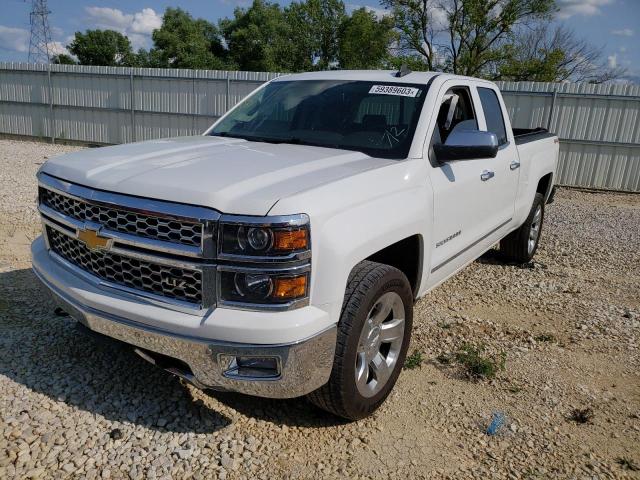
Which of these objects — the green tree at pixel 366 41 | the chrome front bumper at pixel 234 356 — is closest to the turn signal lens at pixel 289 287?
the chrome front bumper at pixel 234 356

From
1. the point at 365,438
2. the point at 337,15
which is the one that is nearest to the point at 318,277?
the point at 365,438

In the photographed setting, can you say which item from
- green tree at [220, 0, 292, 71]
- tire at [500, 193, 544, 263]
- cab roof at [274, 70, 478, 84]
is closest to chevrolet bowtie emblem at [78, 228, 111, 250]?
cab roof at [274, 70, 478, 84]

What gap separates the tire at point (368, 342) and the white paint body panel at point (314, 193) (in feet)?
0.44

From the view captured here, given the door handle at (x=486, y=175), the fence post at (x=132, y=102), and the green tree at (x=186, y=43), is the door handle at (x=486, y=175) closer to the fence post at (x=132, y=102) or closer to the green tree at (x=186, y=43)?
the fence post at (x=132, y=102)

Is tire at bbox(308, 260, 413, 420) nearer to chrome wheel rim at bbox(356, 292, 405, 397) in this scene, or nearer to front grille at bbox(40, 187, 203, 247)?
chrome wheel rim at bbox(356, 292, 405, 397)

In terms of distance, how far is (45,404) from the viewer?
291 cm

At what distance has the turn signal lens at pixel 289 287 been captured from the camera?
229 centimetres

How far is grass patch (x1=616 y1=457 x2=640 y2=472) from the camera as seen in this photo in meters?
2.75

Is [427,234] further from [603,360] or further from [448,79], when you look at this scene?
[603,360]

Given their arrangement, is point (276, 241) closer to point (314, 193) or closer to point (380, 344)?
point (314, 193)

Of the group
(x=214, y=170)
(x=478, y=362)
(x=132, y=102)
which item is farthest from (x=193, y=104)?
(x=214, y=170)

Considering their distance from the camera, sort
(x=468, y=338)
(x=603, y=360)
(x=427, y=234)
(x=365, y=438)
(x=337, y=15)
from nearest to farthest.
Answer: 1. (x=365, y=438)
2. (x=427, y=234)
3. (x=603, y=360)
4. (x=468, y=338)
5. (x=337, y=15)

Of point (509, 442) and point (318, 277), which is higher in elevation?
point (318, 277)

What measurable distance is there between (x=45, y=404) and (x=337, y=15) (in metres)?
41.5
